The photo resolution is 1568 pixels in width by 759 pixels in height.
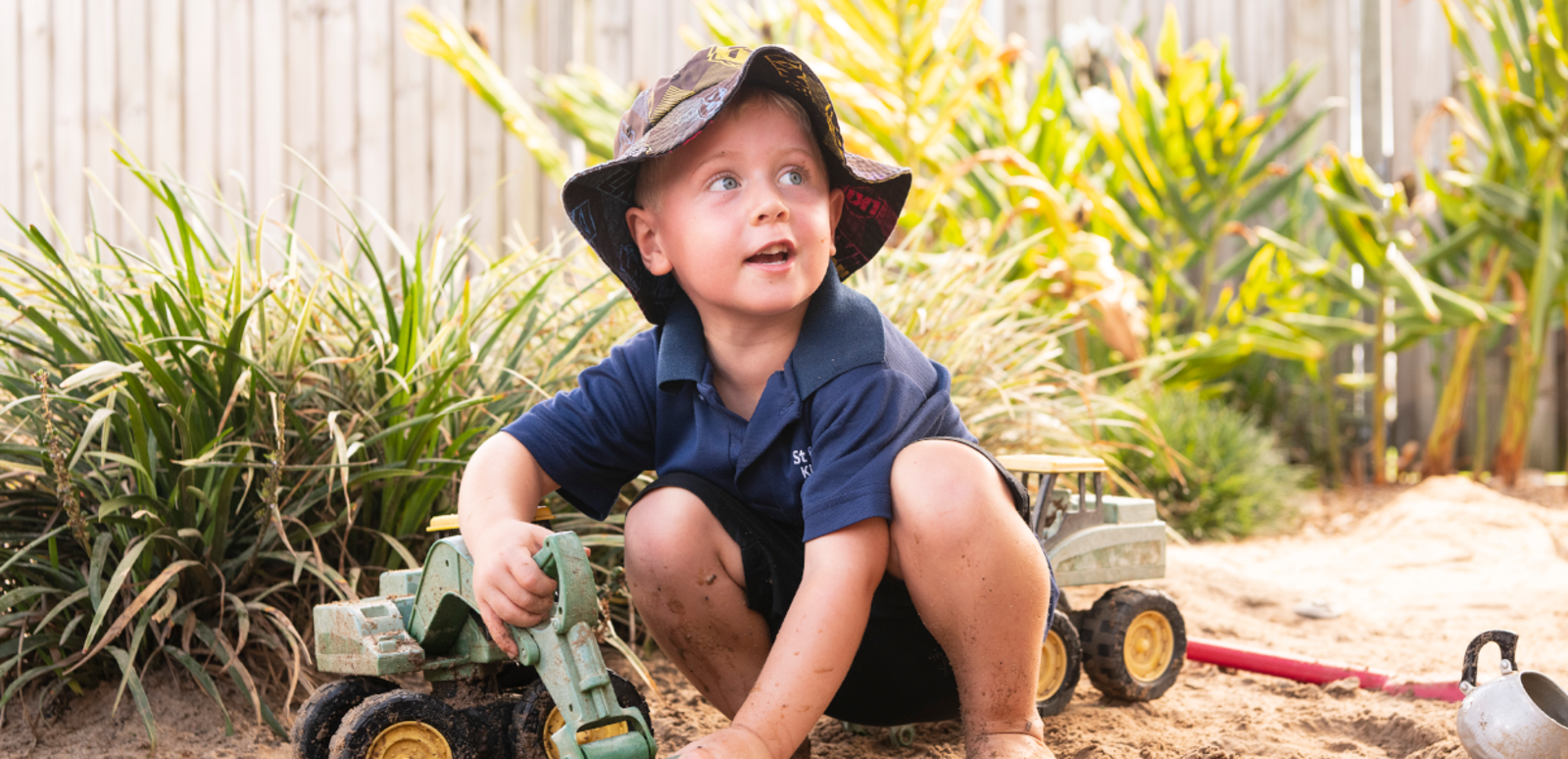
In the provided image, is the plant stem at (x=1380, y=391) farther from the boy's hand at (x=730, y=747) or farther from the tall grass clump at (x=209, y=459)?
the boy's hand at (x=730, y=747)

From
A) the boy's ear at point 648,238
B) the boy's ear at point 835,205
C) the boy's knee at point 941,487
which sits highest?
the boy's ear at point 835,205

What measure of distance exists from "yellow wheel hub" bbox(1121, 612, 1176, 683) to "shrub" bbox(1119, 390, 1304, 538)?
182 cm

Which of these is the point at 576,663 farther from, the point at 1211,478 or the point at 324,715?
the point at 1211,478

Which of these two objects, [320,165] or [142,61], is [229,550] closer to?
[320,165]

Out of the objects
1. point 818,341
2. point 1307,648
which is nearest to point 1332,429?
point 1307,648

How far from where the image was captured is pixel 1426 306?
13.4 feet

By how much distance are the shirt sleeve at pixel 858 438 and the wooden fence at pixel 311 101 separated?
396 centimetres

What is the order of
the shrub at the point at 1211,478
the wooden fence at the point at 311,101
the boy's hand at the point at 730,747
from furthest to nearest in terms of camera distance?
the wooden fence at the point at 311,101
the shrub at the point at 1211,478
the boy's hand at the point at 730,747

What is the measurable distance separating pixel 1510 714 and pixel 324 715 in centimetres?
139

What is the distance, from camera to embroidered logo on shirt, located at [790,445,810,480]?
55.6 inches

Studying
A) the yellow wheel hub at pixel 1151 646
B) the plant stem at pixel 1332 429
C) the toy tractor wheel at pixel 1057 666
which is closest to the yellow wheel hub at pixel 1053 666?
the toy tractor wheel at pixel 1057 666

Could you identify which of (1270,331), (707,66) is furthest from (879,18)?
(707,66)

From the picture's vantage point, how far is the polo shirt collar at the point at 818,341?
139 centimetres

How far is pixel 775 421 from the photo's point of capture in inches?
55.4
